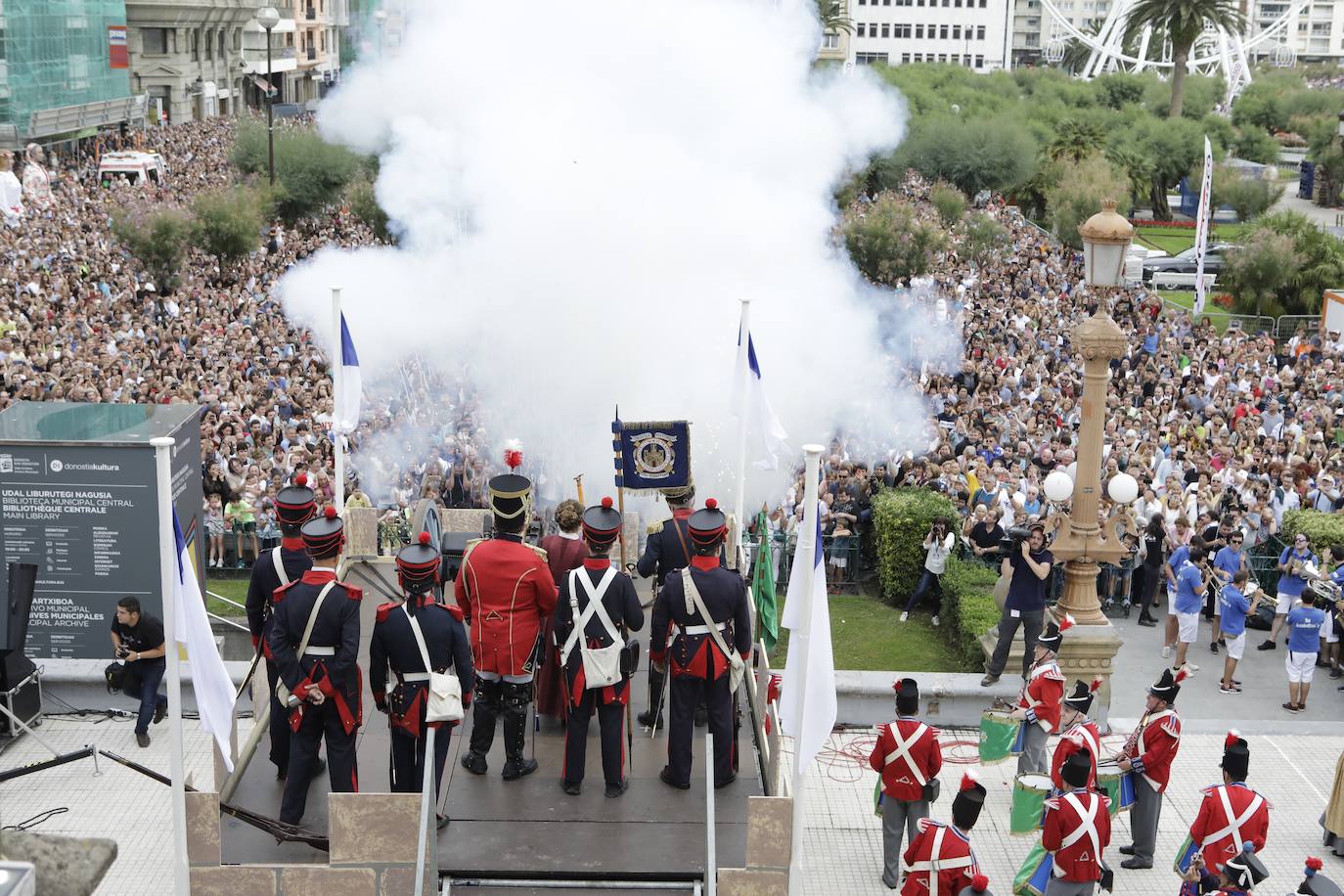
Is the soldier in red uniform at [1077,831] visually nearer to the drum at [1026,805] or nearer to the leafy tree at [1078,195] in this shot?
the drum at [1026,805]

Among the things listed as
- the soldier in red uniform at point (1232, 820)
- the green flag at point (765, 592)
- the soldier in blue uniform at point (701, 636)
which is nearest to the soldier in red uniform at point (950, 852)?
the soldier in blue uniform at point (701, 636)

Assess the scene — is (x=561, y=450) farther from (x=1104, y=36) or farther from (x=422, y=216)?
(x=1104, y=36)

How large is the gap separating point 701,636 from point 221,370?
15.3m

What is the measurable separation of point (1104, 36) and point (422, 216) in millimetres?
82785

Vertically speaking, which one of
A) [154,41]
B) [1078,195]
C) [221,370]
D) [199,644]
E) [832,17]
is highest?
[832,17]

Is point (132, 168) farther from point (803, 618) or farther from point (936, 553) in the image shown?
point (803, 618)

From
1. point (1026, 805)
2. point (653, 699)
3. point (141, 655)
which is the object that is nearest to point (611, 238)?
point (141, 655)

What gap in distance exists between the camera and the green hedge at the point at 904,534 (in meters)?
16.5

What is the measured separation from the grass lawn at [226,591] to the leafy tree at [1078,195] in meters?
29.1

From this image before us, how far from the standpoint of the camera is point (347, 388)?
13.3 metres

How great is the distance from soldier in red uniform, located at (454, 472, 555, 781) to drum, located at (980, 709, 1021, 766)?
4120 millimetres

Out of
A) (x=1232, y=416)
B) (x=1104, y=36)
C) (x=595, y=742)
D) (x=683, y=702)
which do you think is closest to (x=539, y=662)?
(x=595, y=742)

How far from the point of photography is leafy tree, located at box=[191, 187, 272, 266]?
107 feet

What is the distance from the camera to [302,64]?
311 ft
